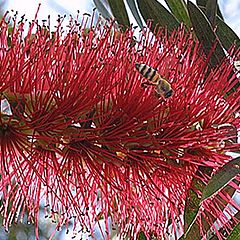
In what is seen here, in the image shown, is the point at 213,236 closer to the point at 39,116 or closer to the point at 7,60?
the point at 39,116

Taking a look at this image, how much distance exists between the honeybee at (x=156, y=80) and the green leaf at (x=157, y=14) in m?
0.34

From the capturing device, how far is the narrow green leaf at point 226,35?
67.4 inches

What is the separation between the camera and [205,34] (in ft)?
5.11

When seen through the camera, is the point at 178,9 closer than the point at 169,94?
No

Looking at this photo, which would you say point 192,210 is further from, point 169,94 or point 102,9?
point 102,9

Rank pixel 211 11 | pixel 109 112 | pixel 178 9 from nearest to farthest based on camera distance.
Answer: pixel 109 112 → pixel 211 11 → pixel 178 9

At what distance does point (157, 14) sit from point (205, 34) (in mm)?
226

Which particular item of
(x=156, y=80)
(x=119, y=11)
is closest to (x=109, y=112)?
(x=156, y=80)

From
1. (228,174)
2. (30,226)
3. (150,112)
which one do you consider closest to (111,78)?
(150,112)

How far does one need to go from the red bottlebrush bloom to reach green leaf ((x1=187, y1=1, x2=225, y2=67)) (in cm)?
2

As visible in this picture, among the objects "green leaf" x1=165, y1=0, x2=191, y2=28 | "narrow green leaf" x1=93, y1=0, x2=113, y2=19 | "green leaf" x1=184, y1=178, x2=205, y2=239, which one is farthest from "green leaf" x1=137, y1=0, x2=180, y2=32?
"green leaf" x1=184, y1=178, x2=205, y2=239

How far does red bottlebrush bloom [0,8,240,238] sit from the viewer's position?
58.2 inches

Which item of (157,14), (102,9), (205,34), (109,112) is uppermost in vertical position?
(102,9)

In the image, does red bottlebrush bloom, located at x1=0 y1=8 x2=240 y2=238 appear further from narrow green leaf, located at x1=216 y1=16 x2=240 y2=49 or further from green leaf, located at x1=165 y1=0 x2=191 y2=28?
green leaf, located at x1=165 y1=0 x2=191 y2=28
